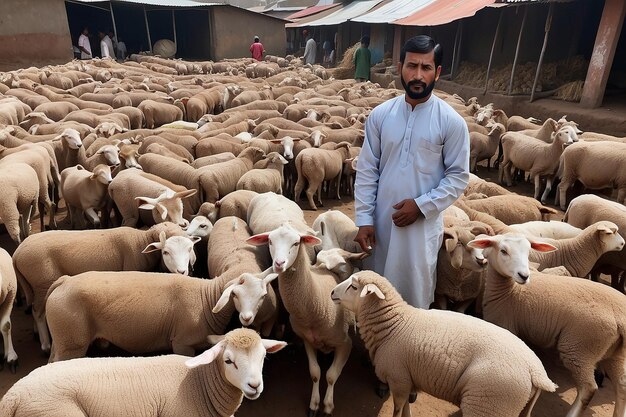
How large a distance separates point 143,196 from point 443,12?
16.6 m

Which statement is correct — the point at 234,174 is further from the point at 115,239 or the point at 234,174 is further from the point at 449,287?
the point at 449,287

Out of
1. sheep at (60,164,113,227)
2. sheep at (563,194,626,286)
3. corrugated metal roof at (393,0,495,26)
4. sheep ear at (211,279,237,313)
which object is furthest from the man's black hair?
corrugated metal roof at (393,0,495,26)

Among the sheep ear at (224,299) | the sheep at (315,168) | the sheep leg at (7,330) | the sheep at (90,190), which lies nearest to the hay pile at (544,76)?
the sheep at (315,168)

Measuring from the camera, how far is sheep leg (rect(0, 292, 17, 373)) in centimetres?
413

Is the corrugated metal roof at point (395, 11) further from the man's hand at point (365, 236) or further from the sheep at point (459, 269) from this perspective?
the man's hand at point (365, 236)

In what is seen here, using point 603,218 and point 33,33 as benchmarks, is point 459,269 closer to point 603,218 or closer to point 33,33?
point 603,218

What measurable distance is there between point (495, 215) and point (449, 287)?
2053mm

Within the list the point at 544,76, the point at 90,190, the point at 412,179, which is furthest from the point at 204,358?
the point at 544,76

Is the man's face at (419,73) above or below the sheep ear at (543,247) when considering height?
above

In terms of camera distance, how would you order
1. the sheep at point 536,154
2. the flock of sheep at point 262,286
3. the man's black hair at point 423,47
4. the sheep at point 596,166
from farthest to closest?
the sheep at point 536,154, the sheep at point 596,166, the man's black hair at point 423,47, the flock of sheep at point 262,286

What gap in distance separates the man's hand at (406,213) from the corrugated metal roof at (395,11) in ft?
66.1

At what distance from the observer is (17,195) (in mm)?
5770

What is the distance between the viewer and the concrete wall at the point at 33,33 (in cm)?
1984

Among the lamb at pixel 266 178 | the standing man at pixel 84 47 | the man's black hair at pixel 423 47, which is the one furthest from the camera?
the standing man at pixel 84 47
